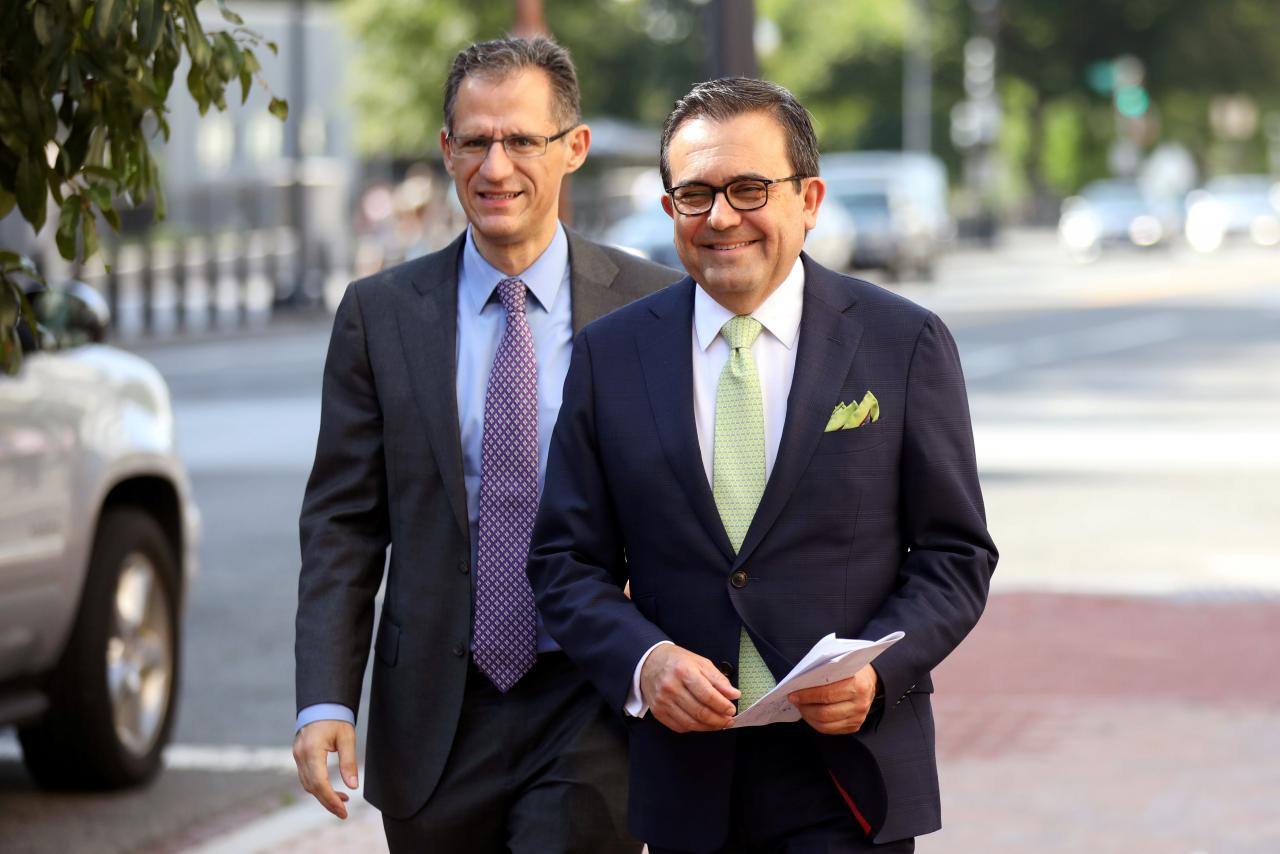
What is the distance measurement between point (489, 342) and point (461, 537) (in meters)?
0.36

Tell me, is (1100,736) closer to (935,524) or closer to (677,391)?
(935,524)

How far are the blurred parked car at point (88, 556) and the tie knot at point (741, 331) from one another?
122 inches

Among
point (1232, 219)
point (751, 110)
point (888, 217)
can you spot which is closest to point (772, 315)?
point (751, 110)

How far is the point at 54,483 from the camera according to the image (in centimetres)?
632

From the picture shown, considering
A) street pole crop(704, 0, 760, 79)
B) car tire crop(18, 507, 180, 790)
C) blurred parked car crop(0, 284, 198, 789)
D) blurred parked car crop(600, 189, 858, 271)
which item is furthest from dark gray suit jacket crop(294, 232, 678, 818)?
blurred parked car crop(600, 189, 858, 271)

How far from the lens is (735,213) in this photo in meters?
3.00

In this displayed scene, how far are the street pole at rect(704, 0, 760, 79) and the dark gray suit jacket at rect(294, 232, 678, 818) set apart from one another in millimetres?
8657

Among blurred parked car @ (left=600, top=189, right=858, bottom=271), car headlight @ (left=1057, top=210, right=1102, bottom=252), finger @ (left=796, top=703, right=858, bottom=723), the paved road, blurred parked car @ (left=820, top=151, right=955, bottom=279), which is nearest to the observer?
finger @ (left=796, top=703, right=858, bottom=723)

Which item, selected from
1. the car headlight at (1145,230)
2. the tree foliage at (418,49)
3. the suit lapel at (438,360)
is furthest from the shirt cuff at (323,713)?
the tree foliage at (418,49)

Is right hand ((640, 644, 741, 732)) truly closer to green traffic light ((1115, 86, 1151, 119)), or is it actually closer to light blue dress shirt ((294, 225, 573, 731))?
light blue dress shirt ((294, 225, 573, 731))

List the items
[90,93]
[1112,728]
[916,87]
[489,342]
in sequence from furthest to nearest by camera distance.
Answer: [916,87]
[1112,728]
[90,93]
[489,342]

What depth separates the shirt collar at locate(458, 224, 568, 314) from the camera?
12.3 feet

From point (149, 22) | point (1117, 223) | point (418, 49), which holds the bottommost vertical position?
point (1117, 223)

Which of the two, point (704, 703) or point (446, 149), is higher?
point (446, 149)
